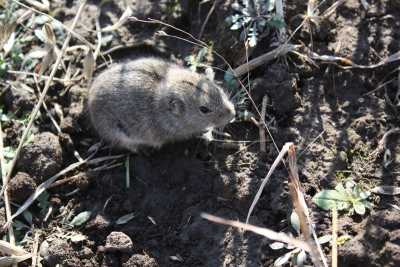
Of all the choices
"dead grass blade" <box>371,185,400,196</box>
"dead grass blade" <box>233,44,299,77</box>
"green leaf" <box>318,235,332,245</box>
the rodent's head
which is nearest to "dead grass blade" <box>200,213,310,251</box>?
"green leaf" <box>318,235,332,245</box>

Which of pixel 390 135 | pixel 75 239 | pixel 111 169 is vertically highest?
pixel 390 135

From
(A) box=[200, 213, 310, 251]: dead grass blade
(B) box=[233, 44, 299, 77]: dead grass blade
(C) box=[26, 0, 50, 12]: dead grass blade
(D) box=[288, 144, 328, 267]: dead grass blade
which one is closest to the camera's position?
(A) box=[200, 213, 310, 251]: dead grass blade

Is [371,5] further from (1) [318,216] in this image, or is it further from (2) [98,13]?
(2) [98,13]

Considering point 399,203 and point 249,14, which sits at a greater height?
point 249,14

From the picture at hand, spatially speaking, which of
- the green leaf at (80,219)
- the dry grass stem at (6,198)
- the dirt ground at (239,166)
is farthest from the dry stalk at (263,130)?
the dry grass stem at (6,198)

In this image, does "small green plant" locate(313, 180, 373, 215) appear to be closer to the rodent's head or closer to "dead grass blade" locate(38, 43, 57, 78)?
the rodent's head

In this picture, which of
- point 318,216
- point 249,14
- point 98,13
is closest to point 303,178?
point 318,216

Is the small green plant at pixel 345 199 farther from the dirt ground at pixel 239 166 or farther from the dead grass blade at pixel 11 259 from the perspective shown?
the dead grass blade at pixel 11 259
